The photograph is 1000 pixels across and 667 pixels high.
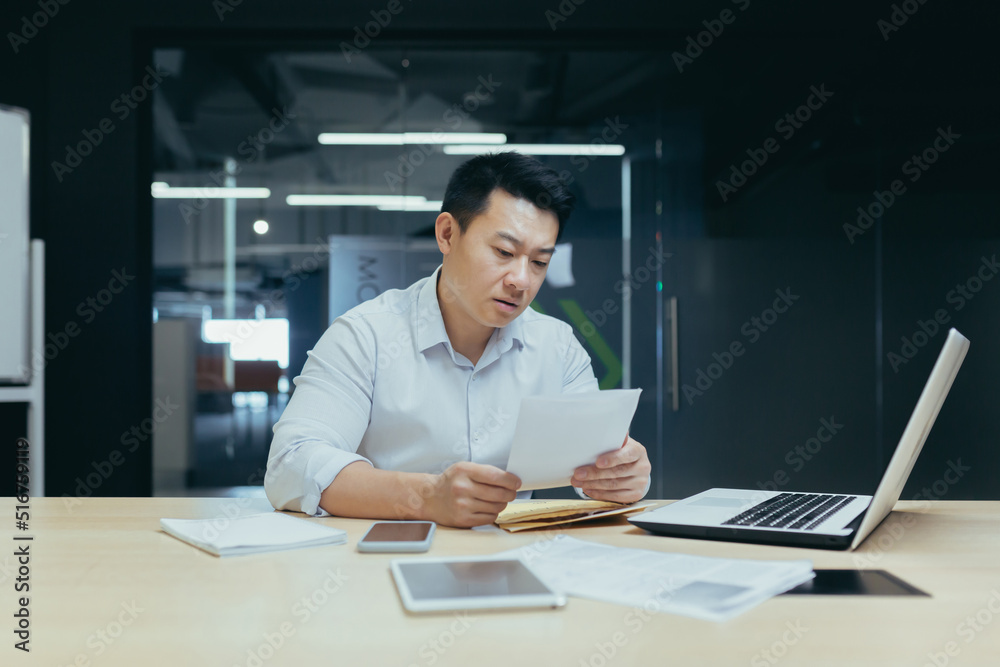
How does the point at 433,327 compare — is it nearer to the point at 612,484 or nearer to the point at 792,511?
the point at 612,484

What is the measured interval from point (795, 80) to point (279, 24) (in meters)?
2.41

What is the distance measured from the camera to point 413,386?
1755 mm

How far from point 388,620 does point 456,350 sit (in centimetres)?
112

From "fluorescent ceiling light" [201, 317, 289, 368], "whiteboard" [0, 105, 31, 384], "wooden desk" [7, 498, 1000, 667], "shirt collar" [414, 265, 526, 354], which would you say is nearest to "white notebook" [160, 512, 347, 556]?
"wooden desk" [7, 498, 1000, 667]

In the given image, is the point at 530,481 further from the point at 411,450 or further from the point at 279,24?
the point at 279,24

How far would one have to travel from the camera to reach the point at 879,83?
3539mm

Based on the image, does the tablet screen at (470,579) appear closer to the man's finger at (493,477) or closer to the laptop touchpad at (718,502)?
the man's finger at (493,477)

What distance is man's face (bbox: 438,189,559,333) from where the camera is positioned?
1.72 metres

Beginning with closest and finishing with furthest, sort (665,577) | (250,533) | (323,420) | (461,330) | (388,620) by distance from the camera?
(388,620), (665,577), (250,533), (323,420), (461,330)

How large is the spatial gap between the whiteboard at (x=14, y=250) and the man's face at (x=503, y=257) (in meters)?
1.88

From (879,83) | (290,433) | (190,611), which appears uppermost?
(879,83)

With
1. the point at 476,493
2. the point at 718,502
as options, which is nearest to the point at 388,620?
the point at 476,493

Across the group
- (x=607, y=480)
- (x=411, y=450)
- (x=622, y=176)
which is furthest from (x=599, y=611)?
(x=622, y=176)

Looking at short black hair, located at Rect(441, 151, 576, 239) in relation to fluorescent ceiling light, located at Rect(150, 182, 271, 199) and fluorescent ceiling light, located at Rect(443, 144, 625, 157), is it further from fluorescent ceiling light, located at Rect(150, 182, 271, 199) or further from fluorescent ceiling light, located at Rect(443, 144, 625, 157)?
fluorescent ceiling light, located at Rect(150, 182, 271, 199)
